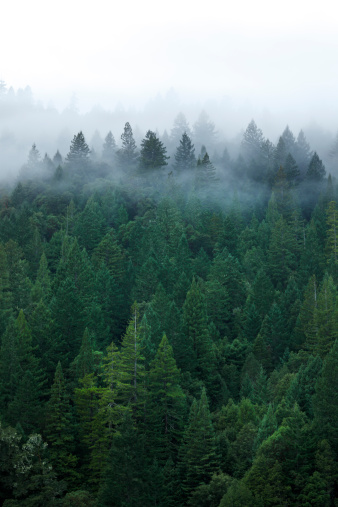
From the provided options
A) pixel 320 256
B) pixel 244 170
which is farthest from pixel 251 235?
pixel 244 170

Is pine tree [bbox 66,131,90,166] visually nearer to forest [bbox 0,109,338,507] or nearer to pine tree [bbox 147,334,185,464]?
forest [bbox 0,109,338,507]

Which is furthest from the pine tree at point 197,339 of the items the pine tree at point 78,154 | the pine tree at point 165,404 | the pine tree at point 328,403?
the pine tree at point 78,154

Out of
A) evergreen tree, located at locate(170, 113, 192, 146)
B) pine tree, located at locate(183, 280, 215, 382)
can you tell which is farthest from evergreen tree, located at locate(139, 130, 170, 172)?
pine tree, located at locate(183, 280, 215, 382)

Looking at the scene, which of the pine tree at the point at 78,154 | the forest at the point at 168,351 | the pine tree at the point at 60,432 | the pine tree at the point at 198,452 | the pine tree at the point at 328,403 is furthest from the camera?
the pine tree at the point at 78,154

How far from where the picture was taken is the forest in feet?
128

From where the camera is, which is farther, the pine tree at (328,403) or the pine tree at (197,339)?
the pine tree at (197,339)

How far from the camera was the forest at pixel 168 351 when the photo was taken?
38906mm

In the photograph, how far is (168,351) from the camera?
154 ft

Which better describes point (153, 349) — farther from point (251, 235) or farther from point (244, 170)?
point (244, 170)

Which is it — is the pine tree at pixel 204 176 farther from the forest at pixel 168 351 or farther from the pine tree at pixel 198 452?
the pine tree at pixel 198 452

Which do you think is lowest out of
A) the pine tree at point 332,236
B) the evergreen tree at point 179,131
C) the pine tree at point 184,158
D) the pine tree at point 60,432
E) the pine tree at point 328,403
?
the pine tree at point 60,432

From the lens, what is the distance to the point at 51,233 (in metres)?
90.6

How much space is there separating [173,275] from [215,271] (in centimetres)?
495

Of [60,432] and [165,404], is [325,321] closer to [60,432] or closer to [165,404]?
Answer: [165,404]
